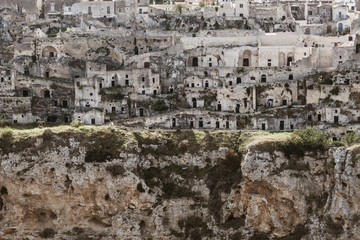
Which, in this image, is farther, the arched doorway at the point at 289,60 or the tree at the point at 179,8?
the tree at the point at 179,8

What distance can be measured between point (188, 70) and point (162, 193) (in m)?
16.1

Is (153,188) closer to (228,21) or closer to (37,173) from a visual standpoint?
(37,173)

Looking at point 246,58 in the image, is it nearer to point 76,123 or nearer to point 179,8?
point 179,8

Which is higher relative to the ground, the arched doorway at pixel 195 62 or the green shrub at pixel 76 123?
the arched doorway at pixel 195 62

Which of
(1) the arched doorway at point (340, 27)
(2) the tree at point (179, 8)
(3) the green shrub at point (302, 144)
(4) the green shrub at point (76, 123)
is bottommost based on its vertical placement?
(3) the green shrub at point (302, 144)

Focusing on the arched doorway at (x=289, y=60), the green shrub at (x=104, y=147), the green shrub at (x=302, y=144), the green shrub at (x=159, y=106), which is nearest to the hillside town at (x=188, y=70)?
the green shrub at (x=159, y=106)

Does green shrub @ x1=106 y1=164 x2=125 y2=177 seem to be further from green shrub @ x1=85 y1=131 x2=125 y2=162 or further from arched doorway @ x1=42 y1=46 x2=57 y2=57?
arched doorway @ x1=42 y1=46 x2=57 y2=57

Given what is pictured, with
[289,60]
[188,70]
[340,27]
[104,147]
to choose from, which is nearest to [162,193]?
[104,147]

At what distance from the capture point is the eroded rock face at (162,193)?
61.4m

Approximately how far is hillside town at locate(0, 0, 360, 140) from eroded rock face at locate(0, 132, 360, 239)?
5.37 metres

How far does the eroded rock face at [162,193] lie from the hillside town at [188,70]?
5.37 metres

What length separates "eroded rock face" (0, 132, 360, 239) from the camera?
6138 centimetres

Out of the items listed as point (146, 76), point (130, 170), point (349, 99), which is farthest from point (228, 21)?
point (130, 170)

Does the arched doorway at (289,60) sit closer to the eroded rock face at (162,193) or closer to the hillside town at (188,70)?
the hillside town at (188,70)
